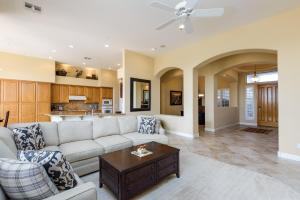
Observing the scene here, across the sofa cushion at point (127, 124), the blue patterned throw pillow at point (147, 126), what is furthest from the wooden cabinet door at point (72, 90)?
the blue patterned throw pillow at point (147, 126)

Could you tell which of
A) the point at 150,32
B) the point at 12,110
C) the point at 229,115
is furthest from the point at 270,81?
the point at 12,110

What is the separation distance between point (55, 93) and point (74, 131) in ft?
17.1

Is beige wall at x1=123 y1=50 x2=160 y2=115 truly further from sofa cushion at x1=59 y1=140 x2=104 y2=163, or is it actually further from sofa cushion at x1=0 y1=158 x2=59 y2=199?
sofa cushion at x1=0 y1=158 x2=59 y2=199

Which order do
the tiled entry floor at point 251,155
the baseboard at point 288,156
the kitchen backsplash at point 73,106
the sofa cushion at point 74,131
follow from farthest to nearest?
the kitchen backsplash at point 73,106 < the baseboard at point 288,156 < the sofa cushion at point 74,131 < the tiled entry floor at point 251,155

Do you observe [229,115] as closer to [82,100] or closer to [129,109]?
[129,109]

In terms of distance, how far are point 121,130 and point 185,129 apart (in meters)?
2.64

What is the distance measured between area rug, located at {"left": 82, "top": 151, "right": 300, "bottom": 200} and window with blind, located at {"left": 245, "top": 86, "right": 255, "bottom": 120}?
6188mm

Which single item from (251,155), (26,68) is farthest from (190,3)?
(26,68)

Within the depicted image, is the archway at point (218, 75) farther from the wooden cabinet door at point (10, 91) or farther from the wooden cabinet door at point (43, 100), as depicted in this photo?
the wooden cabinet door at point (10, 91)

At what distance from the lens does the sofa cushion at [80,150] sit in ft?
7.85

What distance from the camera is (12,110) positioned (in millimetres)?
5836

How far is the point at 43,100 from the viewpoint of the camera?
6480 mm

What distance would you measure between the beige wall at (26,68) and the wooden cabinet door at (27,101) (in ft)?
0.97

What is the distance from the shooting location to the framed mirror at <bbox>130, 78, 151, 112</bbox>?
218 inches
